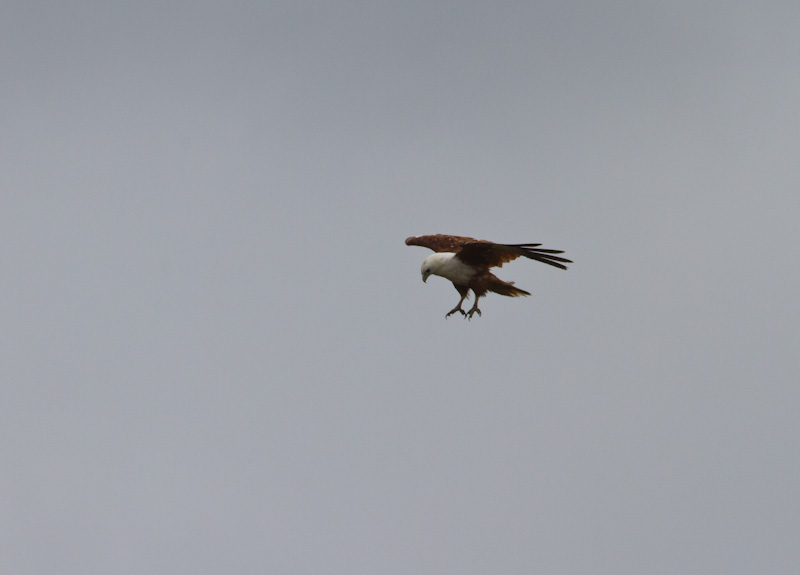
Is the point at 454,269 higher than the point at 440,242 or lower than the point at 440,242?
lower

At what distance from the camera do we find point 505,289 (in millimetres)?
25125

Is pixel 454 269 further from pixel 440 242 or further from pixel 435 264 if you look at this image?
pixel 440 242

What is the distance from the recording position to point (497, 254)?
24.1m

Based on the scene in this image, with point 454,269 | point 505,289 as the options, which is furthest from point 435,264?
point 505,289

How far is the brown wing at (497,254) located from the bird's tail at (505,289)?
432mm

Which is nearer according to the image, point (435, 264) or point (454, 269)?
point (454, 269)

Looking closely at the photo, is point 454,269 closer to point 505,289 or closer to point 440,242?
point 505,289

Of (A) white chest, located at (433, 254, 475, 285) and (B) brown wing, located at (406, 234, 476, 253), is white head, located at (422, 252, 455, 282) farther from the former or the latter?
(B) brown wing, located at (406, 234, 476, 253)

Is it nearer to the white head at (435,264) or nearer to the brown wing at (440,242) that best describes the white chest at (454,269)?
the white head at (435,264)

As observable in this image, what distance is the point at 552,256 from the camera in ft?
71.2

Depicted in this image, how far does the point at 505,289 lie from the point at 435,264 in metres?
1.60

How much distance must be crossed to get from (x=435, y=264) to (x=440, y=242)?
215 centimetres

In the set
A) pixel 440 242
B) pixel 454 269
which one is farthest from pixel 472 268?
pixel 440 242

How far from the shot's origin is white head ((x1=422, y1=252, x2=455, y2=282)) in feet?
81.3
